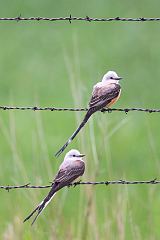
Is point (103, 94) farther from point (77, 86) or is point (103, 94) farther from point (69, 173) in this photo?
point (77, 86)

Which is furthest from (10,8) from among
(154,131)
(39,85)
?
(154,131)

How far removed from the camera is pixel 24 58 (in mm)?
20875

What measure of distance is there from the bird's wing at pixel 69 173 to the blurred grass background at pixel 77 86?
1.77 metres

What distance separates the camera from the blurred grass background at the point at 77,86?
43.7ft

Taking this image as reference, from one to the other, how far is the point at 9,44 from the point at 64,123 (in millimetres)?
4092

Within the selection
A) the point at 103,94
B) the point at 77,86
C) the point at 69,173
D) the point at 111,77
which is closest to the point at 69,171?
the point at 69,173

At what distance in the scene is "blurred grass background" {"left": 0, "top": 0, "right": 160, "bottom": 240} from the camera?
13312mm

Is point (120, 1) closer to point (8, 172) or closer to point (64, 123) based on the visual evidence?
Result: point (64, 123)

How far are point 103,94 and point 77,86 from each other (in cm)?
163

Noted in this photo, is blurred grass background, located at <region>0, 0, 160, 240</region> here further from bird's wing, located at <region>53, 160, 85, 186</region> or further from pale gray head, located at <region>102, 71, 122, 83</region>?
bird's wing, located at <region>53, 160, 85, 186</region>

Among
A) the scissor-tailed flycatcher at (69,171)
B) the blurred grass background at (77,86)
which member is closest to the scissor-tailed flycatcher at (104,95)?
the scissor-tailed flycatcher at (69,171)

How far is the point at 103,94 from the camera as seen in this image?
8453 millimetres

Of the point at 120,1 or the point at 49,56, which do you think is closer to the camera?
the point at 49,56

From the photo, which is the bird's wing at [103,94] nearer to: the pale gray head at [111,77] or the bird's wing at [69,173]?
the pale gray head at [111,77]
